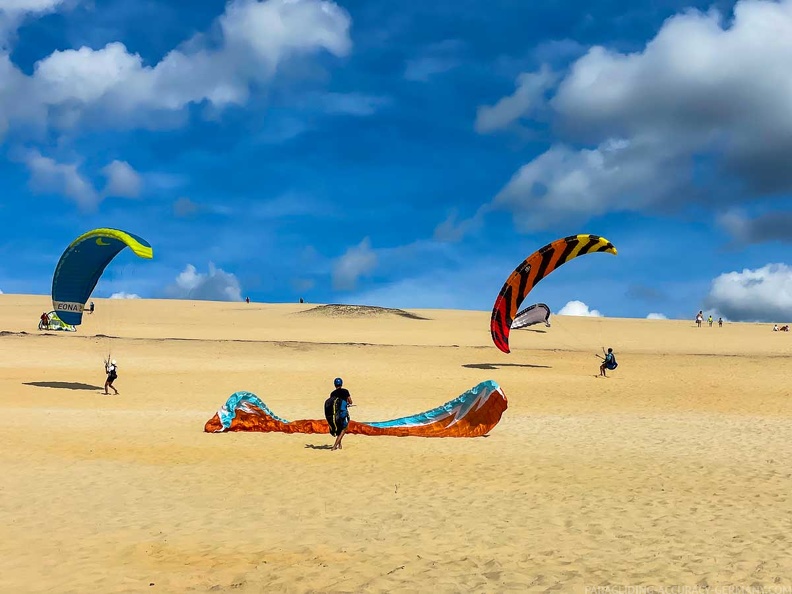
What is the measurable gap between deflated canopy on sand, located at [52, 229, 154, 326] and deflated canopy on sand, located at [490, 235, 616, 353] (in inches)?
592

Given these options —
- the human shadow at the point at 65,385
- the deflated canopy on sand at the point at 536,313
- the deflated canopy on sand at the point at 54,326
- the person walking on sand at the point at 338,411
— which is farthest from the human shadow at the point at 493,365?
the deflated canopy on sand at the point at 54,326

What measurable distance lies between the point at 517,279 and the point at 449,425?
1255 centimetres

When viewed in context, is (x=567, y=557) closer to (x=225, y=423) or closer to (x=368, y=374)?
(x=225, y=423)

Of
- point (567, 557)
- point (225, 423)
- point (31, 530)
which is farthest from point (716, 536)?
point (225, 423)

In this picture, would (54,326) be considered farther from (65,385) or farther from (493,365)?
(493,365)

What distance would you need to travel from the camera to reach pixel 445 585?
6.58 m

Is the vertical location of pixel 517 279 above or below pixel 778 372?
above

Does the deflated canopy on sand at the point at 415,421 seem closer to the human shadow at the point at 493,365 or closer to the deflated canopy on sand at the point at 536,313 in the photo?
the human shadow at the point at 493,365

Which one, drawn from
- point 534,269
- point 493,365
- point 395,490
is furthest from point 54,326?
point 395,490

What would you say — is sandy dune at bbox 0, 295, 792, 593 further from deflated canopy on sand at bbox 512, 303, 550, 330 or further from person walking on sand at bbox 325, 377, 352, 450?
deflated canopy on sand at bbox 512, 303, 550, 330

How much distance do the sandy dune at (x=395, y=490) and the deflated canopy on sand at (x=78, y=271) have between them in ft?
10.2

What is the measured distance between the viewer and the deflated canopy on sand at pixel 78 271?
2158cm

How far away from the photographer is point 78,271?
22281 mm

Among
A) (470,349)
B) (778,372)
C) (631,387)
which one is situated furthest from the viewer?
(470,349)
